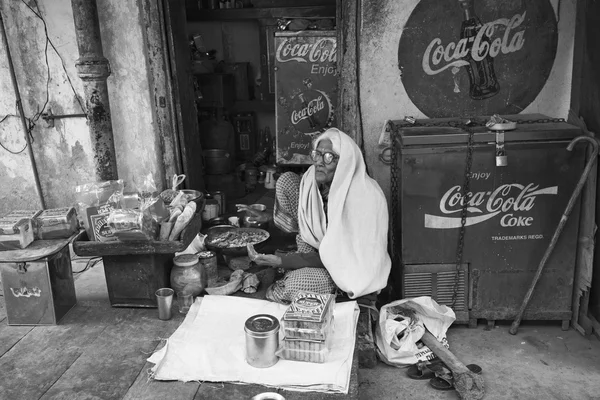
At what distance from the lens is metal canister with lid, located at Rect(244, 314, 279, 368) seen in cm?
292

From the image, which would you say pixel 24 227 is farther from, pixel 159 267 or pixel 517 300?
pixel 517 300

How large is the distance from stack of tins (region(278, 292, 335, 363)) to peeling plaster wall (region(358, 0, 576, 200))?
181 centimetres

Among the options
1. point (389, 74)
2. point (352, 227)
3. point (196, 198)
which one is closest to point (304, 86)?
point (389, 74)

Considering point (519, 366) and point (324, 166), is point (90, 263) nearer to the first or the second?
point (324, 166)

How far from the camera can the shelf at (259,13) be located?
7676 mm

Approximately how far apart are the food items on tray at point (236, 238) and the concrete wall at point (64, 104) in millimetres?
843

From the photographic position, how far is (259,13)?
807 centimetres

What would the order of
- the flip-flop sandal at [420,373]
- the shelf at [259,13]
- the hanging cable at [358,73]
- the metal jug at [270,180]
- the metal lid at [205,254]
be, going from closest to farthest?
the flip-flop sandal at [420,373] → the metal lid at [205,254] → the hanging cable at [358,73] → the metal jug at [270,180] → the shelf at [259,13]

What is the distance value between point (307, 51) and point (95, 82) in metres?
2.59

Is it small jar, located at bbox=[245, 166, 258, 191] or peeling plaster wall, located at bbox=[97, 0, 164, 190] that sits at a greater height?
peeling plaster wall, located at bbox=[97, 0, 164, 190]

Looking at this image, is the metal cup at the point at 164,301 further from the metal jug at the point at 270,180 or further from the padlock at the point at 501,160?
the metal jug at the point at 270,180

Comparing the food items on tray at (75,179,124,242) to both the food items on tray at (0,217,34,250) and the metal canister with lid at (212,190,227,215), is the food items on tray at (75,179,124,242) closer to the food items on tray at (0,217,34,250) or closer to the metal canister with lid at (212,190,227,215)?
the food items on tray at (0,217,34,250)

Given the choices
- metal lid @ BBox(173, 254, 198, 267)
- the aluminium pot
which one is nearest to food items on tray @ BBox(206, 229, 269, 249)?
metal lid @ BBox(173, 254, 198, 267)

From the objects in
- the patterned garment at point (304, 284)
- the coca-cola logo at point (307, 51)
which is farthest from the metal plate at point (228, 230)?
the coca-cola logo at point (307, 51)
